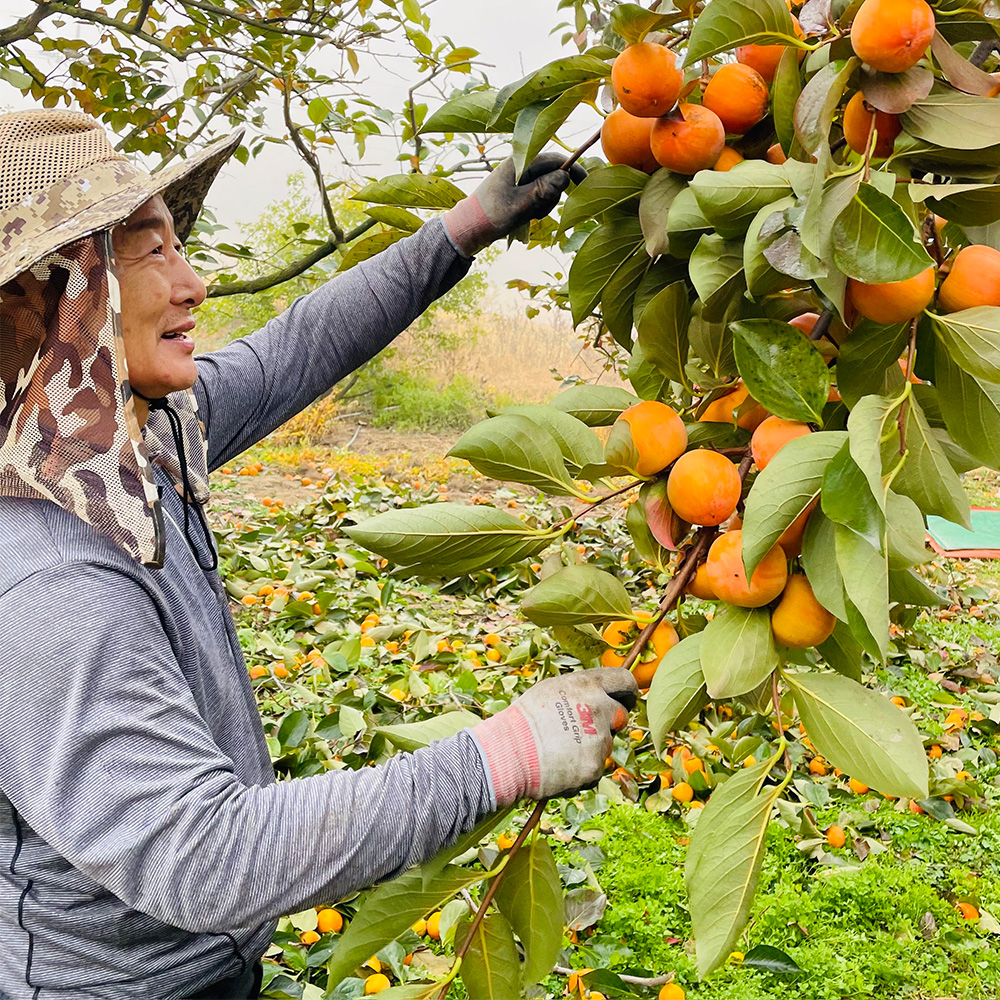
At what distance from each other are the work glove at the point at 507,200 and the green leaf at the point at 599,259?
50 cm

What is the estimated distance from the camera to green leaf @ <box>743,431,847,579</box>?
0.67 metres

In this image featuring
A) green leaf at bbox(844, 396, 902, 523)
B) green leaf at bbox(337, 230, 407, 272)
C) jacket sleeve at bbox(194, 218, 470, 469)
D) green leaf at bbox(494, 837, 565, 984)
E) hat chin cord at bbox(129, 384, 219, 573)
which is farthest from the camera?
jacket sleeve at bbox(194, 218, 470, 469)

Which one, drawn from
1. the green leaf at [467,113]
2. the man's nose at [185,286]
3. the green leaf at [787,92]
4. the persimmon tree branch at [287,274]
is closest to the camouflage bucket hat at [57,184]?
the man's nose at [185,286]

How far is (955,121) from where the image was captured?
2.20ft

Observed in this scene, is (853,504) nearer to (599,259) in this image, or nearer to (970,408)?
(970,408)

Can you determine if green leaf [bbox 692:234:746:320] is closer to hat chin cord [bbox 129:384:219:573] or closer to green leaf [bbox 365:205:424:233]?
green leaf [bbox 365:205:424:233]

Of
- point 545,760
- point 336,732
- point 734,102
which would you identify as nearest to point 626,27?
point 734,102

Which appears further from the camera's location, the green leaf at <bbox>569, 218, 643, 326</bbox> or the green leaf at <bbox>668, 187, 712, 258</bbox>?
the green leaf at <bbox>569, 218, 643, 326</bbox>

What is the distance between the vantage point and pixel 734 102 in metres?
0.83

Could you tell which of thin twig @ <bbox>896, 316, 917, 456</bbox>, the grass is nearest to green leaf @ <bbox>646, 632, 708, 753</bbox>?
thin twig @ <bbox>896, 316, 917, 456</bbox>

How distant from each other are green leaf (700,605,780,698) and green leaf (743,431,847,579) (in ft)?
0.37

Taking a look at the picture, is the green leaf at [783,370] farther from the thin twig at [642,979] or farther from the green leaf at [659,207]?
the thin twig at [642,979]

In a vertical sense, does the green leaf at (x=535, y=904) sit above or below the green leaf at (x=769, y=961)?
above

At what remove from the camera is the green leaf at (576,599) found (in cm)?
84
